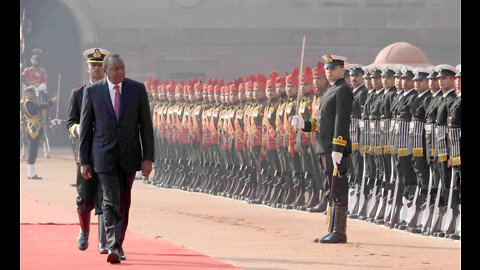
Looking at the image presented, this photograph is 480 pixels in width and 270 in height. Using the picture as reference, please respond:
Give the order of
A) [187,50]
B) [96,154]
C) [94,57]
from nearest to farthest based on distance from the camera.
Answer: [96,154] → [94,57] → [187,50]

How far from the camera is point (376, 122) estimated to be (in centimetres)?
1639

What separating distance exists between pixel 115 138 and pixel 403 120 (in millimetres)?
5247

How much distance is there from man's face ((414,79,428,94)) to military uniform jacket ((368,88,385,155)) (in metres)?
1.08

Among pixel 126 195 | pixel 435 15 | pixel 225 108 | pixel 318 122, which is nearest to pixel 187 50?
pixel 435 15

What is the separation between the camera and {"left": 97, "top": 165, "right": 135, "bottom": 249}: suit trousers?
11.0 m

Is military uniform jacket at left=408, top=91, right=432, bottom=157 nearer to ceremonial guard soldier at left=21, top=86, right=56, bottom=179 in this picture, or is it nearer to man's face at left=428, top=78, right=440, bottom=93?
man's face at left=428, top=78, right=440, bottom=93

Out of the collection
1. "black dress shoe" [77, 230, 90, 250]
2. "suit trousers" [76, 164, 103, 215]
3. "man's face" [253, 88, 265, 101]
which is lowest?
"black dress shoe" [77, 230, 90, 250]

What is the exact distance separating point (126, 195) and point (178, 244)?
84.7 inches

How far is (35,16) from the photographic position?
1545 inches

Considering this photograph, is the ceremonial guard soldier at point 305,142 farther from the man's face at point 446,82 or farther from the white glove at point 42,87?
the white glove at point 42,87

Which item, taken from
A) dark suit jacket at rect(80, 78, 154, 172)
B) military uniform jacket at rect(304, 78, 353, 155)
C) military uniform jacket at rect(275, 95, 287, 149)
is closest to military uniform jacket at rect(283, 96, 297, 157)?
military uniform jacket at rect(275, 95, 287, 149)

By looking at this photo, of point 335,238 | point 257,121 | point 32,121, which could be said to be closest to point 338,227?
point 335,238

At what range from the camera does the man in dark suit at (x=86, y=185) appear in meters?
11.7

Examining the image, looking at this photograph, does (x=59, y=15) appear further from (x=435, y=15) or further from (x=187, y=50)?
(x=435, y=15)
